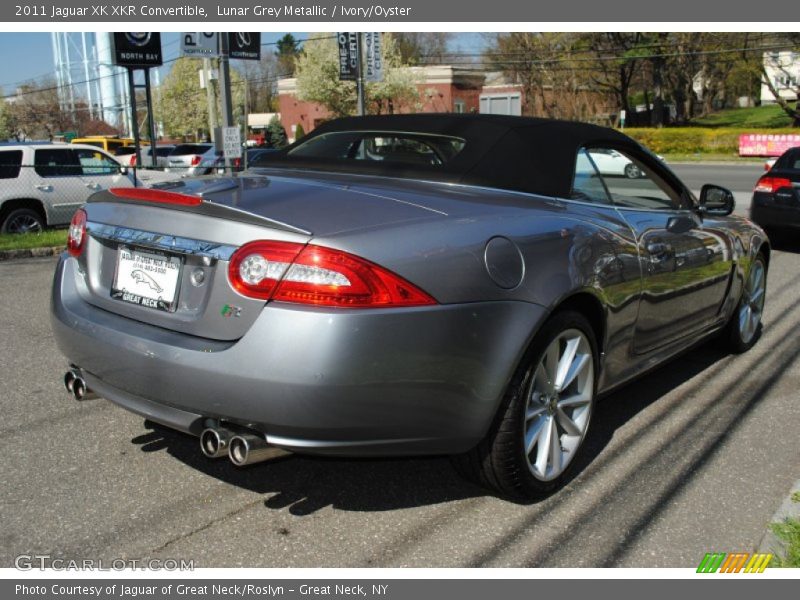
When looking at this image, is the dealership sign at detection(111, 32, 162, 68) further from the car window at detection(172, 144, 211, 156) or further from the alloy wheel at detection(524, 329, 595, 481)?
the alloy wheel at detection(524, 329, 595, 481)

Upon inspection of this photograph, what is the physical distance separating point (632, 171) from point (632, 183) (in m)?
0.07

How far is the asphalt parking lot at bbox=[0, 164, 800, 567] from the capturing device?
2.91 meters

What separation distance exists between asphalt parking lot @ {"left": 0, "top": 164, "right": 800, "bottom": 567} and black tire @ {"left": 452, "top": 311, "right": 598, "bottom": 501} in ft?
0.42

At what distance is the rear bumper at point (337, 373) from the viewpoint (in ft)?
8.42

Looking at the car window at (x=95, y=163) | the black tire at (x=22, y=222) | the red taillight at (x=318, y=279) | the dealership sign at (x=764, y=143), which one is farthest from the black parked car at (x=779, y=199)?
the dealership sign at (x=764, y=143)

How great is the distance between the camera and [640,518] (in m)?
3.20

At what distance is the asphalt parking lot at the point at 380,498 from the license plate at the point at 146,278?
754mm

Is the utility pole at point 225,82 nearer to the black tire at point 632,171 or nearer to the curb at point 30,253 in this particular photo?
the curb at point 30,253

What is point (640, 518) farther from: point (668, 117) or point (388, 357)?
point (668, 117)

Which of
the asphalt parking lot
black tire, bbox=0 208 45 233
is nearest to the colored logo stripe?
the asphalt parking lot

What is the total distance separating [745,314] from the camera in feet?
18.3

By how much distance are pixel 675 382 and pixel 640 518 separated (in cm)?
203

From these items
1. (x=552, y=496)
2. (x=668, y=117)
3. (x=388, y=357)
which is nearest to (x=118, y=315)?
(x=388, y=357)

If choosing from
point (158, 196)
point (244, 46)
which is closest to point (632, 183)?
point (158, 196)
